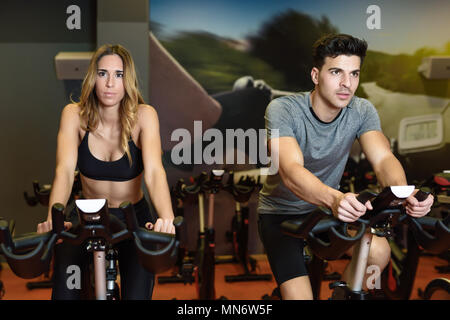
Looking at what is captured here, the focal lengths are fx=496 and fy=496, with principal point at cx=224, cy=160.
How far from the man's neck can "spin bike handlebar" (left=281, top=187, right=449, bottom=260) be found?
73 cm

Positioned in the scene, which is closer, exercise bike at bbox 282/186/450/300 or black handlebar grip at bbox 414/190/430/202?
exercise bike at bbox 282/186/450/300

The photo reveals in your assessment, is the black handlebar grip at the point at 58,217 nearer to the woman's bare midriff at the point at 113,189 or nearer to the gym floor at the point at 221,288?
the woman's bare midriff at the point at 113,189

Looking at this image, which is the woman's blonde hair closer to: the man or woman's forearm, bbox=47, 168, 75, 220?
woman's forearm, bbox=47, 168, 75, 220

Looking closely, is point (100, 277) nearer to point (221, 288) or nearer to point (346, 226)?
point (346, 226)

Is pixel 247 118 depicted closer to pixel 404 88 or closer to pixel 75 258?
pixel 404 88

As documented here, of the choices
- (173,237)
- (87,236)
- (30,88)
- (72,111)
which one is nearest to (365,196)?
(173,237)

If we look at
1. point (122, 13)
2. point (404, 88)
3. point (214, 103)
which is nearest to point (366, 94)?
point (404, 88)

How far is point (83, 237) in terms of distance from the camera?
56.1 inches

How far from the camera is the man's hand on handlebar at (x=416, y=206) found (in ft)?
5.26

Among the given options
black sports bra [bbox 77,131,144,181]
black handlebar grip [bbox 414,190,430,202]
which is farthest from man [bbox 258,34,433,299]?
black sports bra [bbox 77,131,144,181]

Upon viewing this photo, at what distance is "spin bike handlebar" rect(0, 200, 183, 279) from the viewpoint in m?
1.36

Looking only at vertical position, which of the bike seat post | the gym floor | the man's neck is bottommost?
the gym floor

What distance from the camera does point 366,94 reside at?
17.0ft

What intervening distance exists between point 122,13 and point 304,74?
188 centimetres
